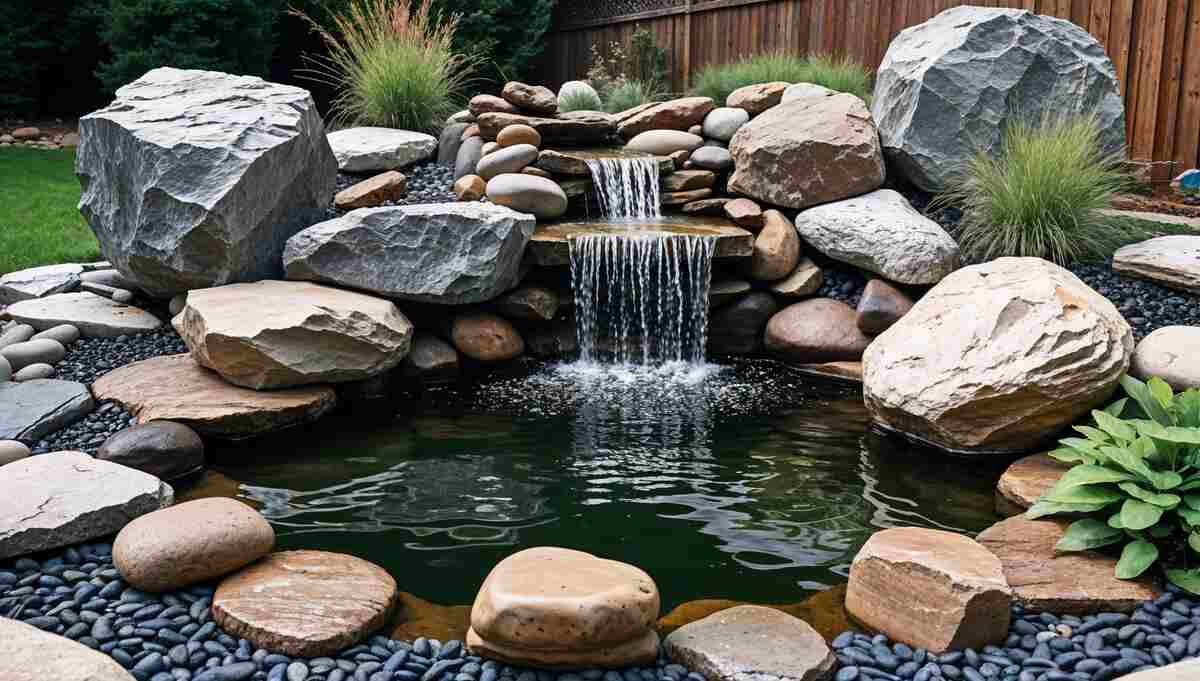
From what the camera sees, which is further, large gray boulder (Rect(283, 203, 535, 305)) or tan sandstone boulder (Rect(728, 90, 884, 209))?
tan sandstone boulder (Rect(728, 90, 884, 209))

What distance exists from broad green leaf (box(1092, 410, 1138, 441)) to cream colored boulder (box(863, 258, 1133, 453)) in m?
0.52

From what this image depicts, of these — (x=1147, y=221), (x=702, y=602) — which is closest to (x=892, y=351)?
(x=702, y=602)

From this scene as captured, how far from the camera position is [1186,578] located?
2.85 m

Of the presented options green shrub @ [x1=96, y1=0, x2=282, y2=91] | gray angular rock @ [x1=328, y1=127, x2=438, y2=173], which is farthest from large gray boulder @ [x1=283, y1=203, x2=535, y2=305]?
green shrub @ [x1=96, y1=0, x2=282, y2=91]

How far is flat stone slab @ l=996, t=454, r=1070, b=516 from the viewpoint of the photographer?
3.65 metres

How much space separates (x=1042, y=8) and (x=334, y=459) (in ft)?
22.8

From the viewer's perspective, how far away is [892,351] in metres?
4.49

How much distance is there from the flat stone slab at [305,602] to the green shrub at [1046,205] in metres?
4.41

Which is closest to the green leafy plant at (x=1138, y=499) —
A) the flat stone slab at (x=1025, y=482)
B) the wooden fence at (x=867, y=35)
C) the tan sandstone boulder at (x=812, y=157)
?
the flat stone slab at (x=1025, y=482)

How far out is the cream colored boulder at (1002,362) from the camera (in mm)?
3930

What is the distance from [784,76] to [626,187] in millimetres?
2410

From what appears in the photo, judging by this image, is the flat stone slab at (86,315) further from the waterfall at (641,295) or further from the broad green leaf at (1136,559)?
the broad green leaf at (1136,559)

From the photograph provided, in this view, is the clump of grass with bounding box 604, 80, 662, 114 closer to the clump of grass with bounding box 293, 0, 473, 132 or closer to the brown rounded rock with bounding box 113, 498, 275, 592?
the clump of grass with bounding box 293, 0, 473, 132

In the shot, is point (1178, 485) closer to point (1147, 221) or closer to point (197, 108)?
point (1147, 221)
